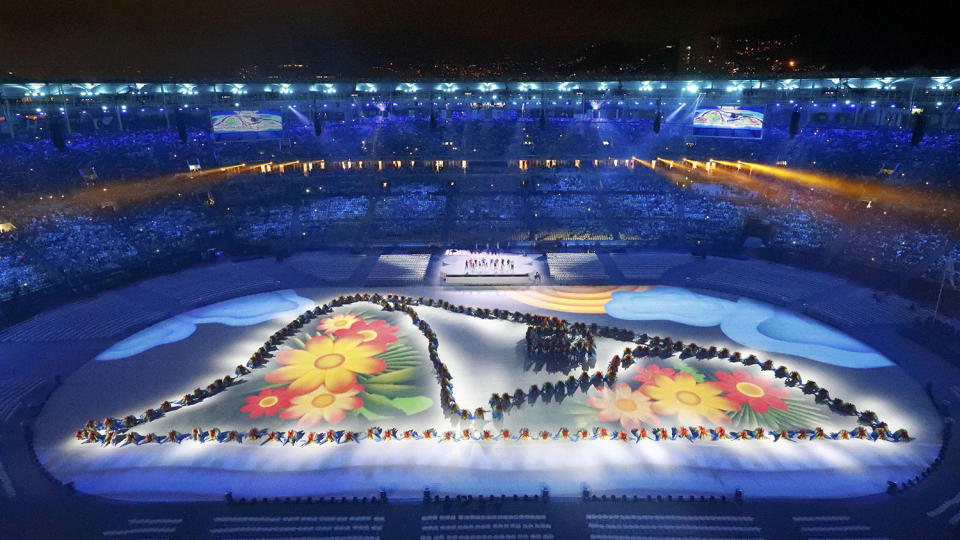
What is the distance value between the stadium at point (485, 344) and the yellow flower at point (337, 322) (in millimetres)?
185

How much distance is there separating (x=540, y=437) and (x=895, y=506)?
11.4m

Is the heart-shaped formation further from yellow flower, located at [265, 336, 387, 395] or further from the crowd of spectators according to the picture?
the crowd of spectators

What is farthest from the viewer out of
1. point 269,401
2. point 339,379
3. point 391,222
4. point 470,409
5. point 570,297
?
point 391,222

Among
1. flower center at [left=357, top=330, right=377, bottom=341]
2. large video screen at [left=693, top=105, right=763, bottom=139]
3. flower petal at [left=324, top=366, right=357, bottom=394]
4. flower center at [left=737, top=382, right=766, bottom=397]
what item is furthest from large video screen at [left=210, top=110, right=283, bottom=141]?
flower center at [left=737, top=382, right=766, bottom=397]

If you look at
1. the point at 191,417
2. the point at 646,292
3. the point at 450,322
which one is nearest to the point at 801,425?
the point at 646,292

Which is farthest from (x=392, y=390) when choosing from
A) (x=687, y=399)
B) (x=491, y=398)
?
(x=687, y=399)

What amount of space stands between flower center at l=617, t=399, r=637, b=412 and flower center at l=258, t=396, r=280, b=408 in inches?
594

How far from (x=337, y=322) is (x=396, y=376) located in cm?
791

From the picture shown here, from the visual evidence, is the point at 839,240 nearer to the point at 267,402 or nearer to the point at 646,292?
the point at 646,292

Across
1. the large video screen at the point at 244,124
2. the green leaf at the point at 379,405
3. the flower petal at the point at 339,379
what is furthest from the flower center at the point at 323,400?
the large video screen at the point at 244,124

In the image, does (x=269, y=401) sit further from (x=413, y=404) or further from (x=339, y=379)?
(x=413, y=404)

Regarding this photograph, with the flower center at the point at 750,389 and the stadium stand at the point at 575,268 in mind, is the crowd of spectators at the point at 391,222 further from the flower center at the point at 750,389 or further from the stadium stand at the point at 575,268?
the flower center at the point at 750,389

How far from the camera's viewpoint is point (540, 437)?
19797 millimetres

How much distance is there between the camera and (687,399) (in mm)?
22562
